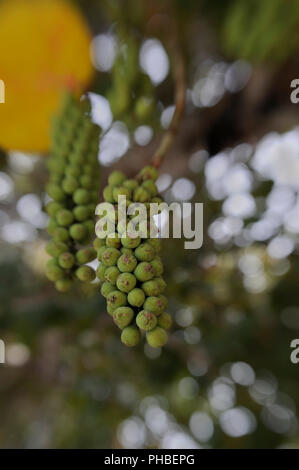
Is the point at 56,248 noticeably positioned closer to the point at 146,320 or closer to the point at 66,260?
the point at 66,260

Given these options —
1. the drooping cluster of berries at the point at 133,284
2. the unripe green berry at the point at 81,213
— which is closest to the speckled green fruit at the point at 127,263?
the drooping cluster of berries at the point at 133,284

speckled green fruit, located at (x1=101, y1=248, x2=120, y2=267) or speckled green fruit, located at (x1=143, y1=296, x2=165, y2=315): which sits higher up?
speckled green fruit, located at (x1=101, y1=248, x2=120, y2=267)

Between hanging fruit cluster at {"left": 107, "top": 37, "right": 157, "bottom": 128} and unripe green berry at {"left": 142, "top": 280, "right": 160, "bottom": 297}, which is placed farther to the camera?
hanging fruit cluster at {"left": 107, "top": 37, "right": 157, "bottom": 128}

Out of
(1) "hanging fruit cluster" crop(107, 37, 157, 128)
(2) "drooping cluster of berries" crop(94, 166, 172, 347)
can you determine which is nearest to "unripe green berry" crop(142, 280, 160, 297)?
(2) "drooping cluster of berries" crop(94, 166, 172, 347)

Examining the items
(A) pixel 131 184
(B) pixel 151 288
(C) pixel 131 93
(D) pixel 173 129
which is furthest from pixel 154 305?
(C) pixel 131 93

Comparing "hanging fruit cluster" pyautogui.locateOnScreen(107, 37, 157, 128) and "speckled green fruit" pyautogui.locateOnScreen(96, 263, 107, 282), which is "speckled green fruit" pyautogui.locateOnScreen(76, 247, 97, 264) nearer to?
"speckled green fruit" pyautogui.locateOnScreen(96, 263, 107, 282)
